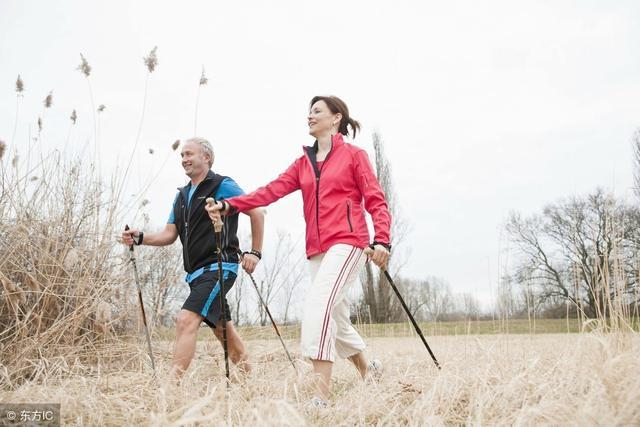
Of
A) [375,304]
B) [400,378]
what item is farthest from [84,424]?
[375,304]

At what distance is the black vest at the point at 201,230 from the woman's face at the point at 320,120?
0.84 m

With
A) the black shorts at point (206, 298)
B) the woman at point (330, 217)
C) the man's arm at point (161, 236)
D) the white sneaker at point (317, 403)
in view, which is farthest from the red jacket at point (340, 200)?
the white sneaker at point (317, 403)

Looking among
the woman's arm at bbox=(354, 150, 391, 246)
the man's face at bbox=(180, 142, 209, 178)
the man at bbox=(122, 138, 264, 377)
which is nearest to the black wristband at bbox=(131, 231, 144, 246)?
the man at bbox=(122, 138, 264, 377)

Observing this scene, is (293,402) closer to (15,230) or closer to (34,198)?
(15,230)

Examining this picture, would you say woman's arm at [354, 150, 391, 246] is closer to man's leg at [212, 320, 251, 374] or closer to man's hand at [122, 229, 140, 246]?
man's leg at [212, 320, 251, 374]

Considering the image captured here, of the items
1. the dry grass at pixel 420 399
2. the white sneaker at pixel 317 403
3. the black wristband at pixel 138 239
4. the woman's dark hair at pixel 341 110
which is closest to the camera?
the dry grass at pixel 420 399

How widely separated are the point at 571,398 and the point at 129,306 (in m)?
3.51

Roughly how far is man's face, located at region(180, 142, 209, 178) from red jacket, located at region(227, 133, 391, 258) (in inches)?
26.1

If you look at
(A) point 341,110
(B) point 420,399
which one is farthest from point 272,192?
(B) point 420,399

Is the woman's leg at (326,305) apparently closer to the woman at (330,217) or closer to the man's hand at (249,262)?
the woman at (330,217)

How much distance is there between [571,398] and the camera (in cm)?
209

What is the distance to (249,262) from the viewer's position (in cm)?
369

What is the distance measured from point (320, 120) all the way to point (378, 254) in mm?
1042

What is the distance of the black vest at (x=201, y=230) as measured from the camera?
3604 mm
